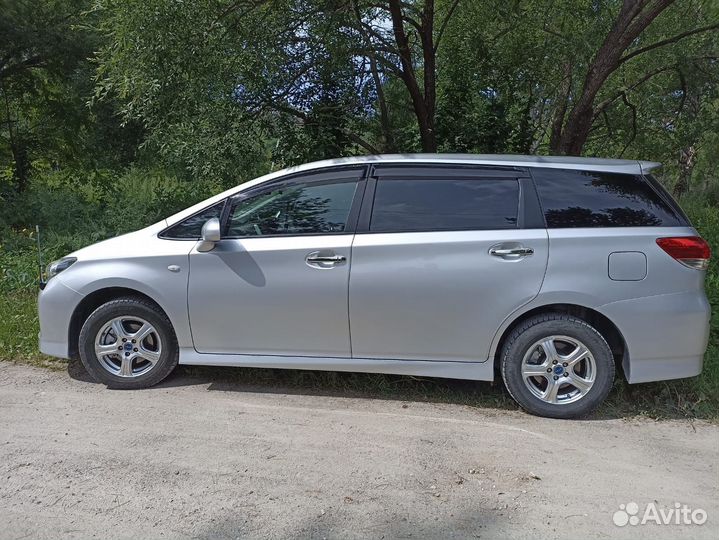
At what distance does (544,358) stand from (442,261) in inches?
38.3

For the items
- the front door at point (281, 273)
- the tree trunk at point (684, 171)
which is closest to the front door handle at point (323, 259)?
the front door at point (281, 273)

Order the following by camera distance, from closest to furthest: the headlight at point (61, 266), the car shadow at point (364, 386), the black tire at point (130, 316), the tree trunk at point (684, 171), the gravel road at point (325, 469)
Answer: the gravel road at point (325, 469) → the car shadow at point (364, 386) → the black tire at point (130, 316) → the headlight at point (61, 266) → the tree trunk at point (684, 171)

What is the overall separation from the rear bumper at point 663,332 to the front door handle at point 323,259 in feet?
5.96

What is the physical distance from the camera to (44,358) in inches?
215

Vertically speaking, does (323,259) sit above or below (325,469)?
above

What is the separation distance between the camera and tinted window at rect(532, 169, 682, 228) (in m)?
4.21

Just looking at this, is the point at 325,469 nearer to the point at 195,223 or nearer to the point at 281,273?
the point at 281,273

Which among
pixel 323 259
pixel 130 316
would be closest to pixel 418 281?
pixel 323 259

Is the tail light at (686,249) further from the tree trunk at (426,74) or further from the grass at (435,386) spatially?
the tree trunk at (426,74)

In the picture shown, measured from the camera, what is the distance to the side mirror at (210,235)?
4414 millimetres

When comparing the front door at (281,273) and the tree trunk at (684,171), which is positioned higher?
the tree trunk at (684,171)

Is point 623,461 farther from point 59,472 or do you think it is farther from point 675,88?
point 675,88

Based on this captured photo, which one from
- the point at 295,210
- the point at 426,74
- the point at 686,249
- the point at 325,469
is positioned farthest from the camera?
the point at 426,74

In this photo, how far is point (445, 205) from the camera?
14.4ft
